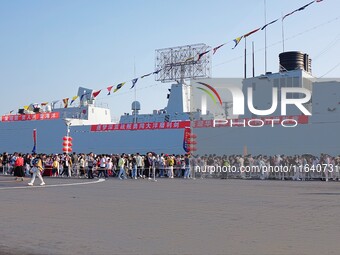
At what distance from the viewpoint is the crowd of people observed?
27.8 meters

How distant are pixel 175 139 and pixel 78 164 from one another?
1290cm

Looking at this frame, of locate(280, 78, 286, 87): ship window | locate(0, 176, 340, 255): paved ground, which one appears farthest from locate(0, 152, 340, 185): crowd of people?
locate(0, 176, 340, 255): paved ground

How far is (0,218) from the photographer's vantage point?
9.90m

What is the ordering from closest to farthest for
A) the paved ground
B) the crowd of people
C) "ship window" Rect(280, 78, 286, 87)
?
1. the paved ground
2. the crowd of people
3. "ship window" Rect(280, 78, 286, 87)

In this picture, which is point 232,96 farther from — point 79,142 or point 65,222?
point 65,222

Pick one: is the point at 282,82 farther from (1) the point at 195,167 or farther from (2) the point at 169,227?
(2) the point at 169,227

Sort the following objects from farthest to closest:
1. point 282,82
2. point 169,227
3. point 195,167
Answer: point 282,82, point 195,167, point 169,227

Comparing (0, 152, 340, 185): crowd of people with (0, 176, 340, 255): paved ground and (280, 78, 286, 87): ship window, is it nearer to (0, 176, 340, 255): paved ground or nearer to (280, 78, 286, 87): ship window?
(280, 78, 286, 87): ship window

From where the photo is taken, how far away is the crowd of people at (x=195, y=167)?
2777cm

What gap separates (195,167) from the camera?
1193 inches

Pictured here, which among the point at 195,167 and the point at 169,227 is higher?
the point at 195,167

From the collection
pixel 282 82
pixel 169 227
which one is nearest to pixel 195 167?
pixel 282 82

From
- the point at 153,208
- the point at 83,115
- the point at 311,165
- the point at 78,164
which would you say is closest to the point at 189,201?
the point at 153,208

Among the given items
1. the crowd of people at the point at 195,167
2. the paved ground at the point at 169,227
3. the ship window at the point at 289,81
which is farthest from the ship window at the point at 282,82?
the paved ground at the point at 169,227
